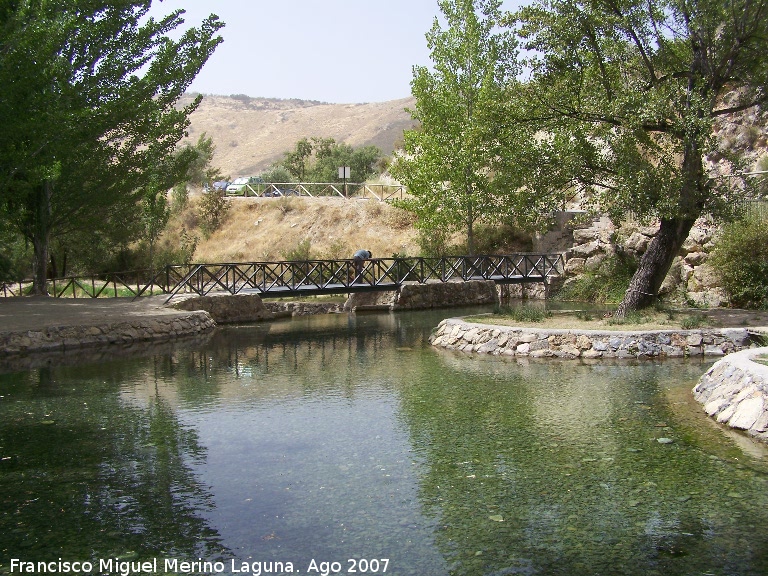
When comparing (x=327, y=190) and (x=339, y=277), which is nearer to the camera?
(x=339, y=277)

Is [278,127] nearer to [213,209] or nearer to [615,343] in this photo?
[213,209]

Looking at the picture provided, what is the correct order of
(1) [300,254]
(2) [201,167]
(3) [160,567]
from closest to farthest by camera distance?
(3) [160,567] < (1) [300,254] < (2) [201,167]

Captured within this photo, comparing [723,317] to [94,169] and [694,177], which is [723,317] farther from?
[94,169]

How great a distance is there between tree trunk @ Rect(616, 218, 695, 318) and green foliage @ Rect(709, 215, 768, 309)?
3.29 meters

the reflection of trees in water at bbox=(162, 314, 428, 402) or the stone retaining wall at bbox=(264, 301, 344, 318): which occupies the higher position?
the stone retaining wall at bbox=(264, 301, 344, 318)

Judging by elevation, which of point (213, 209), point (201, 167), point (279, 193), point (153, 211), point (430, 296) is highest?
point (201, 167)

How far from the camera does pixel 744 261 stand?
19172mm

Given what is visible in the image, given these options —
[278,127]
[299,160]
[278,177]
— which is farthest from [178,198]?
[278,127]

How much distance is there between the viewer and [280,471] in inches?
311

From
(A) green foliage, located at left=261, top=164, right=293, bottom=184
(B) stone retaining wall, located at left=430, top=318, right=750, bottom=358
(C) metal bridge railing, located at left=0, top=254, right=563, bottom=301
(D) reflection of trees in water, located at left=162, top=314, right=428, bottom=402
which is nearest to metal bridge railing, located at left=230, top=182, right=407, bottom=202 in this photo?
(A) green foliage, located at left=261, top=164, right=293, bottom=184

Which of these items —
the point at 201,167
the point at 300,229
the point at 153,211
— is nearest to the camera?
the point at 153,211

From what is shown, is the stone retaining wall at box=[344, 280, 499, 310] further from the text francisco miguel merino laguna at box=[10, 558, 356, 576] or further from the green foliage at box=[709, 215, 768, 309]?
the text francisco miguel merino laguna at box=[10, 558, 356, 576]

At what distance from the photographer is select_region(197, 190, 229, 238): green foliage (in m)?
42.0

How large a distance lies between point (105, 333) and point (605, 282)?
16.2 meters
